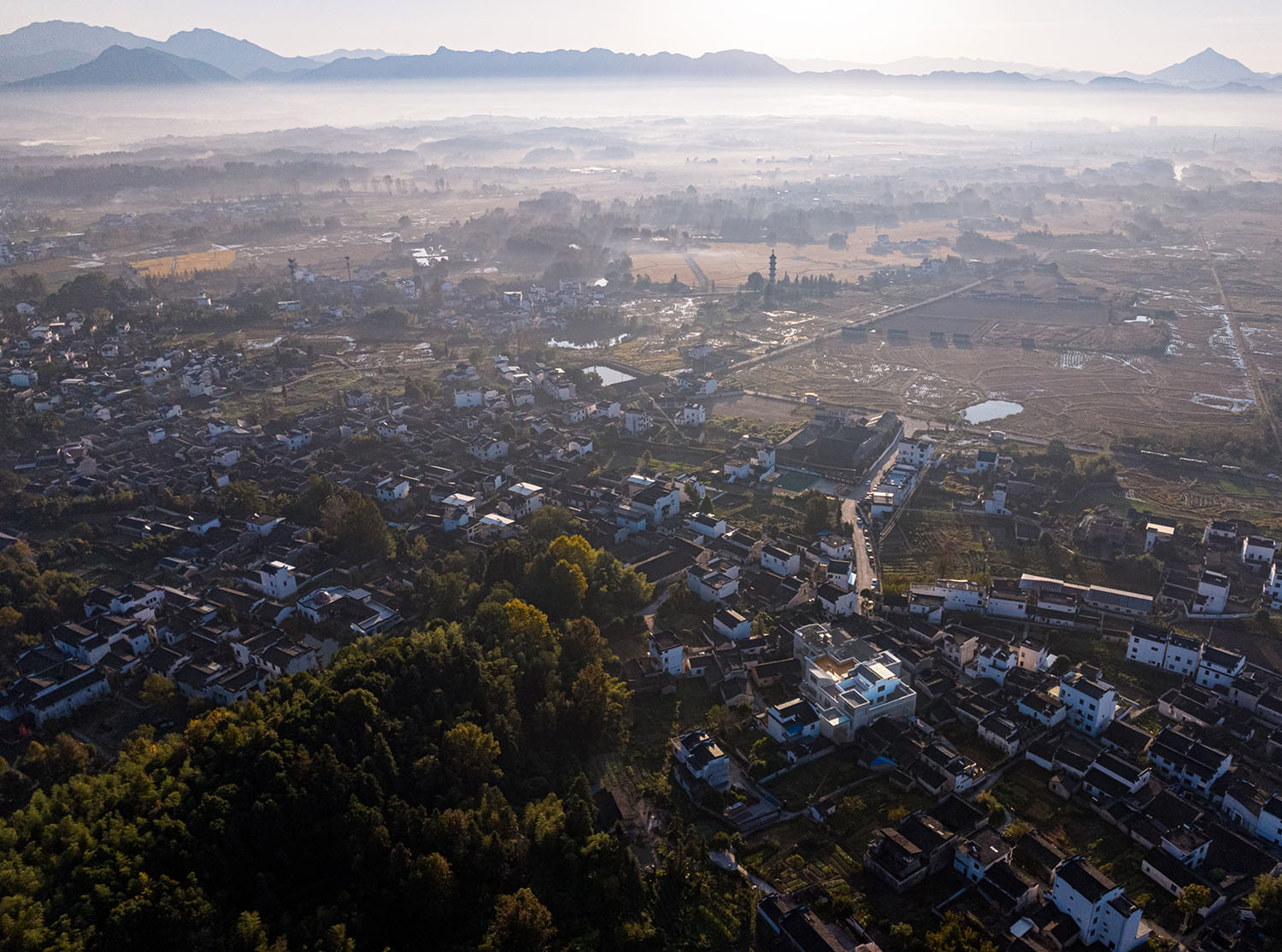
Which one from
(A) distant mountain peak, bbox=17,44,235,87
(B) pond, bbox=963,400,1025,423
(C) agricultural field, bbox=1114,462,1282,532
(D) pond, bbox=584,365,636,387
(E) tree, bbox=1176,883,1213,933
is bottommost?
(E) tree, bbox=1176,883,1213,933

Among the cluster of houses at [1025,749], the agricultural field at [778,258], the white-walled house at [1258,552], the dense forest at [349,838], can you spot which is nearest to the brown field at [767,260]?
the agricultural field at [778,258]

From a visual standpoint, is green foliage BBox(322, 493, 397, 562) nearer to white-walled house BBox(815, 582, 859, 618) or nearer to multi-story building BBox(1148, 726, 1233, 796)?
white-walled house BBox(815, 582, 859, 618)

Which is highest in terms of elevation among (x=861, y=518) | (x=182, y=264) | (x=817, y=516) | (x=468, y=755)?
(x=182, y=264)

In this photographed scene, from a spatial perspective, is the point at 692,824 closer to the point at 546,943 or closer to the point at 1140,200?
the point at 546,943

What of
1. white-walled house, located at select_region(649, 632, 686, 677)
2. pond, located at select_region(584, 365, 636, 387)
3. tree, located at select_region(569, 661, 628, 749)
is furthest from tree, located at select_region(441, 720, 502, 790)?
pond, located at select_region(584, 365, 636, 387)

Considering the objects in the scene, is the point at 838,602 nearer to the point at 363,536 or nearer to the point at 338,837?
the point at 338,837

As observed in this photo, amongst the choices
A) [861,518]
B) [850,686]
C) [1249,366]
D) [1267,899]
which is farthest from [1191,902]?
[1249,366]
